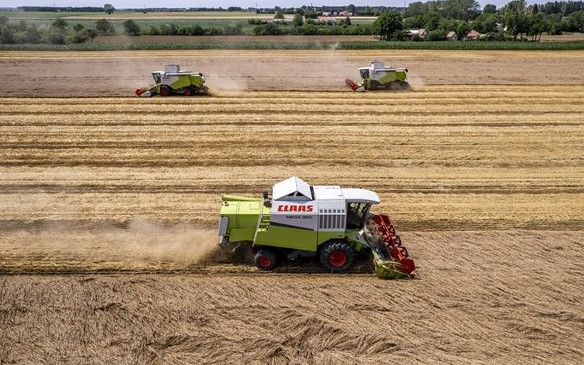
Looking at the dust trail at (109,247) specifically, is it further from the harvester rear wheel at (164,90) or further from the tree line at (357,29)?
the tree line at (357,29)

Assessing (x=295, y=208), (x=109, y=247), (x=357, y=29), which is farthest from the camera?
(x=357, y=29)

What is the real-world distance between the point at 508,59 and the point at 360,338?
42416mm

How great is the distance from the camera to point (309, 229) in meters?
12.7

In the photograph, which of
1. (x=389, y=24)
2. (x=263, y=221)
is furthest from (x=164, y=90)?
(x=389, y=24)

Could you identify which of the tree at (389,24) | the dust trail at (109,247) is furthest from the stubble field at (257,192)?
the tree at (389,24)

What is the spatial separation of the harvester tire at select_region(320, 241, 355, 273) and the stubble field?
37 cm

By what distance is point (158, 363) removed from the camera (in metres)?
10.2

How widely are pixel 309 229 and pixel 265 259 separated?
1310 mm

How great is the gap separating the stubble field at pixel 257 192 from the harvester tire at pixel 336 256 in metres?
0.37

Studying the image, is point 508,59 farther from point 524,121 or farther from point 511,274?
point 511,274

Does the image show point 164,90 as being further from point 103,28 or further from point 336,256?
point 103,28

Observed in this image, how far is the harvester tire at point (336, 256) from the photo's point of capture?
42.0ft

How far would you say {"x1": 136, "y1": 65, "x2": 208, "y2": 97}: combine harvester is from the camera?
30.2 metres

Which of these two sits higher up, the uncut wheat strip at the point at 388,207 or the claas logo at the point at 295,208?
the claas logo at the point at 295,208
